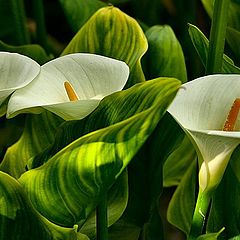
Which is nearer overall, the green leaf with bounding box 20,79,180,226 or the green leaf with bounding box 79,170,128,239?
the green leaf with bounding box 20,79,180,226

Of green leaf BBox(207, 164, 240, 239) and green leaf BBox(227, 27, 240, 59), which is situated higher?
green leaf BBox(227, 27, 240, 59)

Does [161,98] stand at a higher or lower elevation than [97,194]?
higher

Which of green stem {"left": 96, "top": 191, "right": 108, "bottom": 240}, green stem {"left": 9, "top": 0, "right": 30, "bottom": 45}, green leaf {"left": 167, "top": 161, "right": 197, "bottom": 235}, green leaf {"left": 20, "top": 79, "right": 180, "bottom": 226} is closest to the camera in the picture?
green leaf {"left": 20, "top": 79, "right": 180, "bottom": 226}

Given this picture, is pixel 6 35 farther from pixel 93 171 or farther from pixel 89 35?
pixel 93 171

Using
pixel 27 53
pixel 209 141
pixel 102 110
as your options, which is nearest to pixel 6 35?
pixel 27 53

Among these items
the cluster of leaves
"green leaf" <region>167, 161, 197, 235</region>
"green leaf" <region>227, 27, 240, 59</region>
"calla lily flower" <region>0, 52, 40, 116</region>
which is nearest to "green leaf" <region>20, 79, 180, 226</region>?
the cluster of leaves

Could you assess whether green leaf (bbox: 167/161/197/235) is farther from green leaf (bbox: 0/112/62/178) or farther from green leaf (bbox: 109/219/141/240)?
green leaf (bbox: 0/112/62/178)

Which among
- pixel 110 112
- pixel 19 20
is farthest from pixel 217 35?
pixel 19 20
